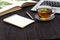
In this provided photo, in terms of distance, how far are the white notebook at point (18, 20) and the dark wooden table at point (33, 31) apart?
26mm

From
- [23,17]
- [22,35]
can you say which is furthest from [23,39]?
[23,17]

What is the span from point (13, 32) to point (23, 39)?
87 mm

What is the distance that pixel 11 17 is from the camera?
3.26ft

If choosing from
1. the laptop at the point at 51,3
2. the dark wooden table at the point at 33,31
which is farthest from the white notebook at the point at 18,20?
the laptop at the point at 51,3

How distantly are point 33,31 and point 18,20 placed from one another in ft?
0.50

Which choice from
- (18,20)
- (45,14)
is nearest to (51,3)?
(45,14)

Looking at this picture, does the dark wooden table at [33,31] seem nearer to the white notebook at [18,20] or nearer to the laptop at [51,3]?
the white notebook at [18,20]

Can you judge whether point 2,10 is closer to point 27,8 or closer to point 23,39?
point 27,8

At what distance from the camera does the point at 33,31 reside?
2.79ft

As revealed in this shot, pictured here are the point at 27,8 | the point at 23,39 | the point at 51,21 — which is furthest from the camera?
the point at 27,8

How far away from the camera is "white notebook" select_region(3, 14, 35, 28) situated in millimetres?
906

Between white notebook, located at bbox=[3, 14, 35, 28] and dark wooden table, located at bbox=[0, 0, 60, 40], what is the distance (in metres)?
0.03

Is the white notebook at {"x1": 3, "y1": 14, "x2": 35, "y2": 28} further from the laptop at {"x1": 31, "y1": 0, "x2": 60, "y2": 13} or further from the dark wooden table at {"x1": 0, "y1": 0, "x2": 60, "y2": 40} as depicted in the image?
the laptop at {"x1": 31, "y1": 0, "x2": 60, "y2": 13}

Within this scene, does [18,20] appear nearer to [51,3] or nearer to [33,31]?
[33,31]
